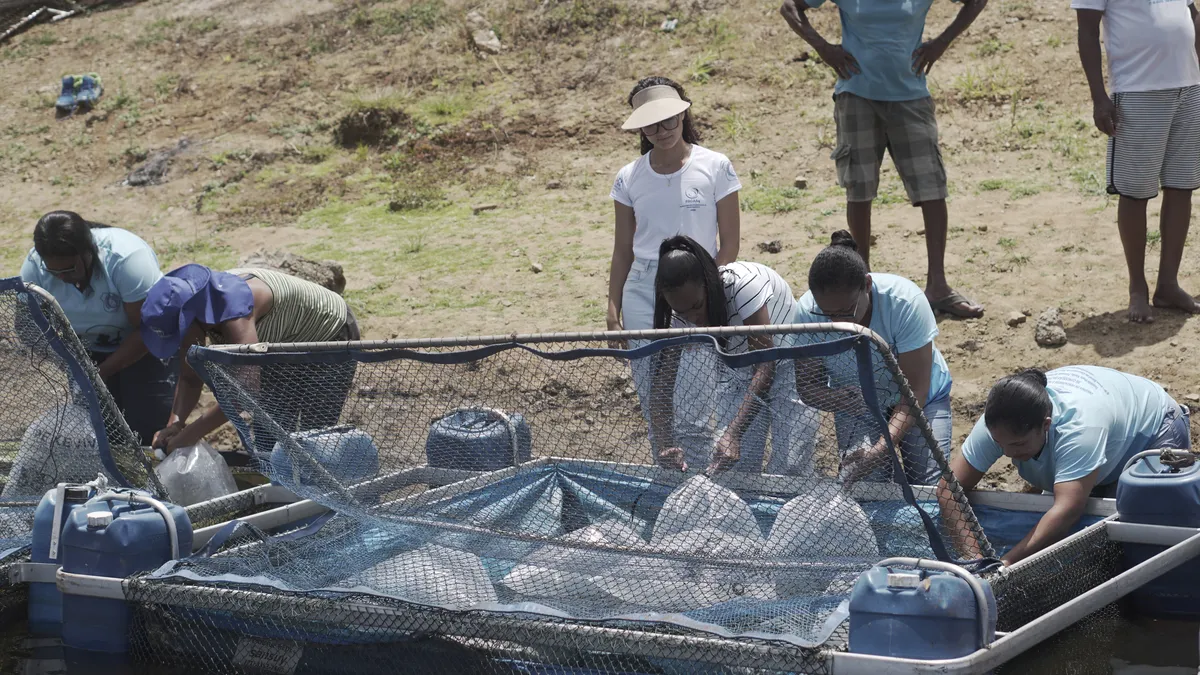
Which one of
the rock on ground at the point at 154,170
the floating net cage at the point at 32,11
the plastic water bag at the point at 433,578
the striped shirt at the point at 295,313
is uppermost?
the floating net cage at the point at 32,11

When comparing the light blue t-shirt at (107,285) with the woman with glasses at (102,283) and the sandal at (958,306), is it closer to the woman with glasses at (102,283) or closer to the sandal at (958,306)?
the woman with glasses at (102,283)

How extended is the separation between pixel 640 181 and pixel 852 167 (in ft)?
5.60

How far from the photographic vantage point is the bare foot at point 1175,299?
6.56 m

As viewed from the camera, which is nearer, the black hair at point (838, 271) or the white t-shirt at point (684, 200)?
the black hair at point (838, 271)

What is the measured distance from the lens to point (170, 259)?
10.2 m

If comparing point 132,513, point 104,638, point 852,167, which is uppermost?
point 852,167

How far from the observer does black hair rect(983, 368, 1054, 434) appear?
4469mm

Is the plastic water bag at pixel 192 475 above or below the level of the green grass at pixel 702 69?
below

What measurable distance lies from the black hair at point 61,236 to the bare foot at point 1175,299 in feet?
16.6

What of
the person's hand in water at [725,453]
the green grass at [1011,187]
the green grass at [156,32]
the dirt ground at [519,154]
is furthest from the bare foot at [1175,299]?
the green grass at [156,32]

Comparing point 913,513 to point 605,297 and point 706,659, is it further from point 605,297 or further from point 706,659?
point 605,297

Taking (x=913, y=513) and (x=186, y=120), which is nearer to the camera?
(x=913, y=513)

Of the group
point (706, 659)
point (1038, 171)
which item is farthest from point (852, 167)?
point (706, 659)

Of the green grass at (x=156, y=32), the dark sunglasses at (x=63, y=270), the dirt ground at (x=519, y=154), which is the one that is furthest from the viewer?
the green grass at (x=156, y=32)
